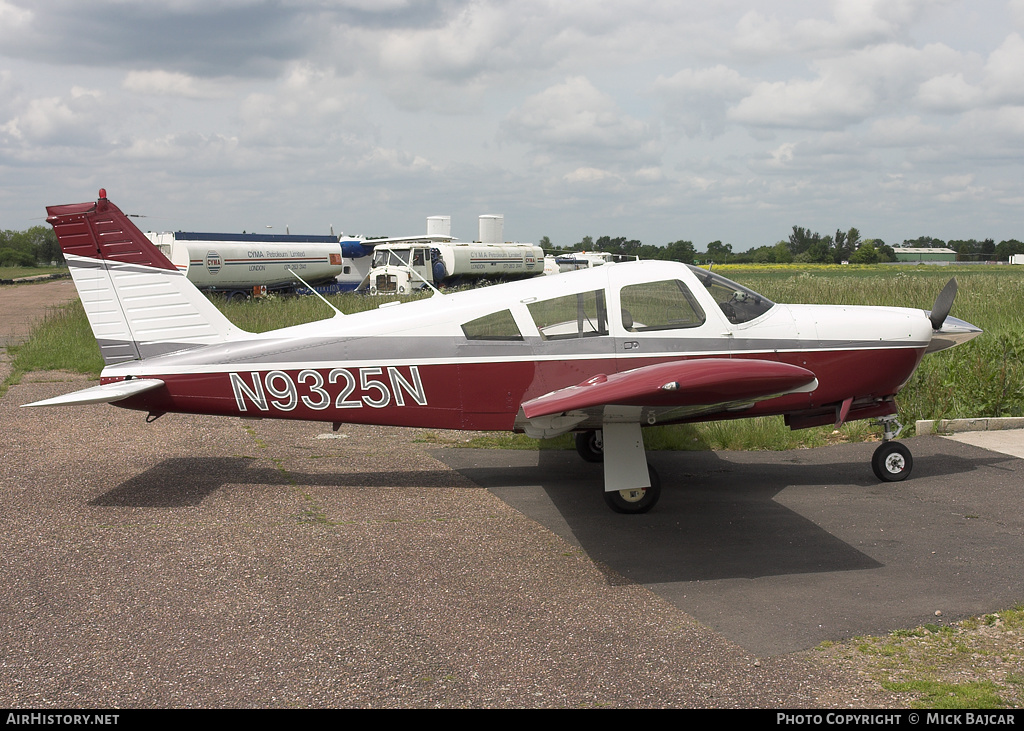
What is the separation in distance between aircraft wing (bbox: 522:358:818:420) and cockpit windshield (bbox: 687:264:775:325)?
1658mm

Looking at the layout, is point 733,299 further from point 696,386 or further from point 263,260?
point 263,260

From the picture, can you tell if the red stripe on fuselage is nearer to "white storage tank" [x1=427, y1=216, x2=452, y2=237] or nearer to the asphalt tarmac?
the asphalt tarmac

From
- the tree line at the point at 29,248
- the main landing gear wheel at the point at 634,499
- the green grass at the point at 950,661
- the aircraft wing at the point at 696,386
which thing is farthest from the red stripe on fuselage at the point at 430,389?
the tree line at the point at 29,248

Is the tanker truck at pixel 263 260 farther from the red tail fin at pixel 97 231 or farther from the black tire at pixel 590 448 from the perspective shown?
the black tire at pixel 590 448

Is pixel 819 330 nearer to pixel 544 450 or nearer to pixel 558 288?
pixel 558 288

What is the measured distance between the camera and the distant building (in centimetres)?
9710

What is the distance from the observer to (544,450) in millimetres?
8805

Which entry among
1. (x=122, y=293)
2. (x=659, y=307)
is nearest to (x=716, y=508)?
(x=659, y=307)

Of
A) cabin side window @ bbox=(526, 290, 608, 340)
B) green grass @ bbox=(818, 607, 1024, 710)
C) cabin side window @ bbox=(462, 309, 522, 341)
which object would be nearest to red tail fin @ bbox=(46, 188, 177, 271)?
cabin side window @ bbox=(462, 309, 522, 341)

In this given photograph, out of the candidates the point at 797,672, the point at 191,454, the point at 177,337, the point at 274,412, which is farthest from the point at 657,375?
the point at 191,454

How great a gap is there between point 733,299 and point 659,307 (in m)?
0.69

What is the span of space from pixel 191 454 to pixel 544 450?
156 inches

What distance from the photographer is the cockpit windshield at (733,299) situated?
6.62m

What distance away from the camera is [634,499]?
20.8 ft
